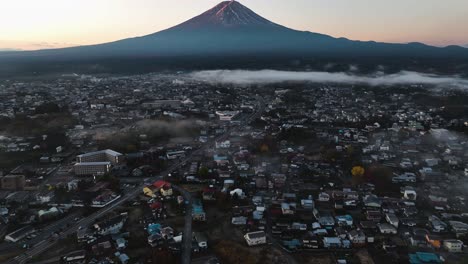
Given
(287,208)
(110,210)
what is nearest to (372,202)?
(287,208)

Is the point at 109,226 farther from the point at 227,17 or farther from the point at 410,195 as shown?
the point at 227,17

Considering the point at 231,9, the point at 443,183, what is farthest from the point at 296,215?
the point at 231,9

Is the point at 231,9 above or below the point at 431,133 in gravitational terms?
above

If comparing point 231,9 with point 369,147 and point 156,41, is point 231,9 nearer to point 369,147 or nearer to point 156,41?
point 156,41

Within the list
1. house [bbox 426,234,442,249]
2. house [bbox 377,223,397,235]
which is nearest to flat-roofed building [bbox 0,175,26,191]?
house [bbox 377,223,397,235]

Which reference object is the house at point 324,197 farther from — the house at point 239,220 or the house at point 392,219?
the house at point 239,220

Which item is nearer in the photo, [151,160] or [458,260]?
[458,260]

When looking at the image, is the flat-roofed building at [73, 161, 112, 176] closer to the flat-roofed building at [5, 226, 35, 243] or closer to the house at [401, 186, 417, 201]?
the flat-roofed building at [5, 226, 35, 243]

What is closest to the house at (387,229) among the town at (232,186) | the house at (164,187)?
the town at (232,186)
